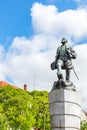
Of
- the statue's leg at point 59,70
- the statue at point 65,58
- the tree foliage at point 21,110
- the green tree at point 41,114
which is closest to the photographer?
the statue's leg at point 59,70

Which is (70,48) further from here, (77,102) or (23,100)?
(23,100)

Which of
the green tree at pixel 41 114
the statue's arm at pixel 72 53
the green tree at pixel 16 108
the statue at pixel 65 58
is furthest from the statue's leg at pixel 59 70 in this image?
the green tree at pixel 41 114

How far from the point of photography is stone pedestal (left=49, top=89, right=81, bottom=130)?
1927cm

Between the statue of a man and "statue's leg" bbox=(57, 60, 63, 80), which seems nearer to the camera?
"statue's leg" bbox=(57, 60, 63, 80)

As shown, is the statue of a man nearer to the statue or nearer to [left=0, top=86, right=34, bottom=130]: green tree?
the statue

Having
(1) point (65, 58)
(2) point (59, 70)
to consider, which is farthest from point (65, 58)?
(2) point (59, 70)

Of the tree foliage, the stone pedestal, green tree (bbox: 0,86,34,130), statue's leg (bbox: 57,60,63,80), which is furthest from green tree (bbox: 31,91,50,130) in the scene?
the stone pedestal

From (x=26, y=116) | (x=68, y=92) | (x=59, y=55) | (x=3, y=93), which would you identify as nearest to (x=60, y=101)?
(x=68, y=92)

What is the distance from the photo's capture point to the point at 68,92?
19.6 metres

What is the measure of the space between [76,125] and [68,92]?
1.52 meters

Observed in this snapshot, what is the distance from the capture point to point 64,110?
1934 centimetres

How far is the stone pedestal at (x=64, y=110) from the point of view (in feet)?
63.2

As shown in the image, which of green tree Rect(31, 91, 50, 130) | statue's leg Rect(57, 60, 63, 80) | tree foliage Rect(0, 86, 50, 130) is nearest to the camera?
statue's leg Rect(57, 60, 63, 80)

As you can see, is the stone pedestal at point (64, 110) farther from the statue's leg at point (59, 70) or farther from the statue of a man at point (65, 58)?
the statue of a man at point (65, 58)
